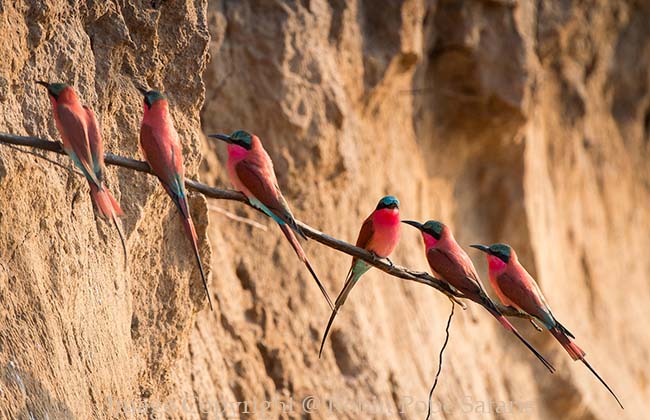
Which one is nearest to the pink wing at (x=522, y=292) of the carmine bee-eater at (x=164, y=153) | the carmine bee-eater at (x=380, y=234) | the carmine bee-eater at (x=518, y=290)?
the carmine bee-eater at (x=518, y=290)

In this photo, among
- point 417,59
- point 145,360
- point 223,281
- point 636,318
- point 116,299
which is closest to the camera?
point 116,299

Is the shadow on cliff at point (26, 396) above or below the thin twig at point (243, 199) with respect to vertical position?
below

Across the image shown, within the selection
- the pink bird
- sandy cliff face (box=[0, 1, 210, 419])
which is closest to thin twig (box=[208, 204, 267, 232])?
sandy cliff face (box=[0, 1, 210, 419])

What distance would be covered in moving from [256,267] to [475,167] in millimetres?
2381

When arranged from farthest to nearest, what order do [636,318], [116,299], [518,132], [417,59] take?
[636,318], [518,132], [417,59], [116,299]

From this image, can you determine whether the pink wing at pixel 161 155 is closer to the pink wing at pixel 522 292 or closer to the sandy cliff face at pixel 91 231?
the sandy cliff face at pixel 91 231

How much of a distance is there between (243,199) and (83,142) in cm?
69

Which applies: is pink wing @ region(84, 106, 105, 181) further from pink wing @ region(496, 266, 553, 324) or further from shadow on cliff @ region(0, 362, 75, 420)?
pink wing @ region(496, 266, 553, 324)

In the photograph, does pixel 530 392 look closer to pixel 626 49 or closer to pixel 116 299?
pixel 626 49

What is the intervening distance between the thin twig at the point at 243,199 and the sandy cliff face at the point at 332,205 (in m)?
0.28

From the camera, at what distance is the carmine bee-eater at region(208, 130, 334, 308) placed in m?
3.74

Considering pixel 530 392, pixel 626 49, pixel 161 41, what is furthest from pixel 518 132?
pixel 161 41

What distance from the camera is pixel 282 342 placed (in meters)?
5.48

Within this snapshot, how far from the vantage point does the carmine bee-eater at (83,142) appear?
320cm
